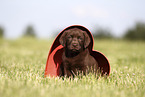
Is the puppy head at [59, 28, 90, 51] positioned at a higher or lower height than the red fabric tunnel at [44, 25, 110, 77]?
higher

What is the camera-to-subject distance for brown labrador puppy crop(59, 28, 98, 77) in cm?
264

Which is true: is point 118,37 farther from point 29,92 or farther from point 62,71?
point 29,92

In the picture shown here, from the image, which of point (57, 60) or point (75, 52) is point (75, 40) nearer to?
point (75, 52)

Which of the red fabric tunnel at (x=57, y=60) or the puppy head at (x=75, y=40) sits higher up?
the puppy head at (x=75, y=40)

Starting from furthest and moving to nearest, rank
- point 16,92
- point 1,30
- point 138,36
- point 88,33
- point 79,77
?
point 1,30, point 138,36, point 88,33, point 79,77, point 16,92

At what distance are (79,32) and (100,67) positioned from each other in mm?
1004

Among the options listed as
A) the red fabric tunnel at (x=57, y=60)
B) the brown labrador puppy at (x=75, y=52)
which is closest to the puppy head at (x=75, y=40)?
the brown labrador puppy at (x=75, y=52)

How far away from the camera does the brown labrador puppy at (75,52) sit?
2.64 metres

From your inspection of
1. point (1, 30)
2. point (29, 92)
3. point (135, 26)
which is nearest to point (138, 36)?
point (135, 26)

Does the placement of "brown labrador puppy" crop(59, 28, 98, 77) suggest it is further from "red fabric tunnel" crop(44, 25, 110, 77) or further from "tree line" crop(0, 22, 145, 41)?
"tree line" crop(0, 22, 145, 41)

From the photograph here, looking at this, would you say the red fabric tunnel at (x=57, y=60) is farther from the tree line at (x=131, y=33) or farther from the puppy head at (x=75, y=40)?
the tree line at (x=131, y=33)

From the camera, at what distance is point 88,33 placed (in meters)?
2.99

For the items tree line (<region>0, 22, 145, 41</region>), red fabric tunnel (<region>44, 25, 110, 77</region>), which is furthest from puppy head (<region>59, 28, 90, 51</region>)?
tree line (<region>0, 22, 145, 41</region>)

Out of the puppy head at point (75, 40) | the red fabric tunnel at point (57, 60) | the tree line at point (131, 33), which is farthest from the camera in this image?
the tree line at point (131, 33)
